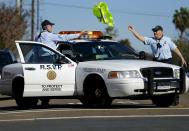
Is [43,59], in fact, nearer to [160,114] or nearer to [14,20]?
[160,114]

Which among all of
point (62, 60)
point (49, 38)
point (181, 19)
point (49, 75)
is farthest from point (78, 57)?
point (181, 19)

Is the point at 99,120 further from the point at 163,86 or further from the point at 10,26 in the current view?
the point at 10,26

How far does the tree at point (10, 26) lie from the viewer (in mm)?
50281

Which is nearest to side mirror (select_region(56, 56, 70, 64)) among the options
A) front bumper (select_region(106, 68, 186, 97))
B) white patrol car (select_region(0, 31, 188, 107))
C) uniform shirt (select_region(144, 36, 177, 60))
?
white patrol car (select_region(0, 31, 188, 107))

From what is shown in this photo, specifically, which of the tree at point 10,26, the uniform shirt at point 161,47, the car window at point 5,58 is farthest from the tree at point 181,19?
the uniform shirt at point 161,47

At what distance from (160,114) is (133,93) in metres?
1.00

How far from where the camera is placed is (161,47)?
16156 millimetres

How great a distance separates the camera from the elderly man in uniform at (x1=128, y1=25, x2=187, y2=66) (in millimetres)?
16125

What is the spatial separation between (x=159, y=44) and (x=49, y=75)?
2.90 metres

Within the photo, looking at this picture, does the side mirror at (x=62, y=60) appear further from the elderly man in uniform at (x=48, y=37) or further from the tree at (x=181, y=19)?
the tree at (x=181, y=19)

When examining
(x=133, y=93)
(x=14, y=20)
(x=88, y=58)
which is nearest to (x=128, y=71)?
(x=133, y=93)

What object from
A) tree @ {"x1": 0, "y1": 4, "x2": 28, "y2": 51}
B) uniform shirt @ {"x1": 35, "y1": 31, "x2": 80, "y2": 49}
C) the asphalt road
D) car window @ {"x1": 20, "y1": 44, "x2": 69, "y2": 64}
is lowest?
the asphalt road

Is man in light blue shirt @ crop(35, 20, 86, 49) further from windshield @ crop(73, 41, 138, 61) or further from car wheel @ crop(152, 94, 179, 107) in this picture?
car wheel @ crop(152, 94, 179, 107)

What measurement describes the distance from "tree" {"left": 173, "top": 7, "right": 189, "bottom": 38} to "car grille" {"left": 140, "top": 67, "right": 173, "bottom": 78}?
201 ft
